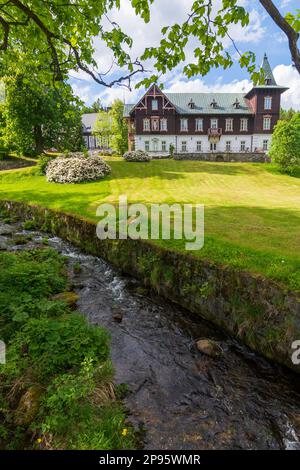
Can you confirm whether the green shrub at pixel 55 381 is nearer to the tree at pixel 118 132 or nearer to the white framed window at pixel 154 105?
the white framed window at pixel 154 105

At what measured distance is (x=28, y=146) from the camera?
3975cm

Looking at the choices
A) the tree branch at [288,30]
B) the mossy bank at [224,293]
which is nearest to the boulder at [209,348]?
the mossy bank at [224,293]

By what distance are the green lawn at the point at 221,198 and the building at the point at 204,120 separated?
14.8m

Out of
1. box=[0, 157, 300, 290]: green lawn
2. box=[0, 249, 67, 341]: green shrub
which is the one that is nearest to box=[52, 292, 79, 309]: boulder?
box=[0, 249, 67, 341]: green shrub

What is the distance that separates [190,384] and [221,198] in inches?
606

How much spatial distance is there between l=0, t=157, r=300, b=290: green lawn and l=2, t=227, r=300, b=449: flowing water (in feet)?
6.83

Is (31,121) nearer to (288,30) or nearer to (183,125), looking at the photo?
(183,125)

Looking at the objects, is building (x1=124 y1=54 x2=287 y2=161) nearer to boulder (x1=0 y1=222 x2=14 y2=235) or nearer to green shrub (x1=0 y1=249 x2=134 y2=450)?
boulder (x1=0 y1=222 x2=14 y2=235)

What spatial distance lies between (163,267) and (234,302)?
293cm

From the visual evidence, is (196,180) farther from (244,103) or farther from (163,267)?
(244,103)

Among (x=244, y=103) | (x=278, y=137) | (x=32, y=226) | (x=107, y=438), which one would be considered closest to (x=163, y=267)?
(x=107, y=438)

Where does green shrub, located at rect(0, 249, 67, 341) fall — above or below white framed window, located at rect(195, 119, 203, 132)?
below

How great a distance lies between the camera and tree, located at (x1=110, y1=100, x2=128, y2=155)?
60.2 meters

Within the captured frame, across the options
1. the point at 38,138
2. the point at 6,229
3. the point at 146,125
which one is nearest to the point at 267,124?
the point at 146,125
